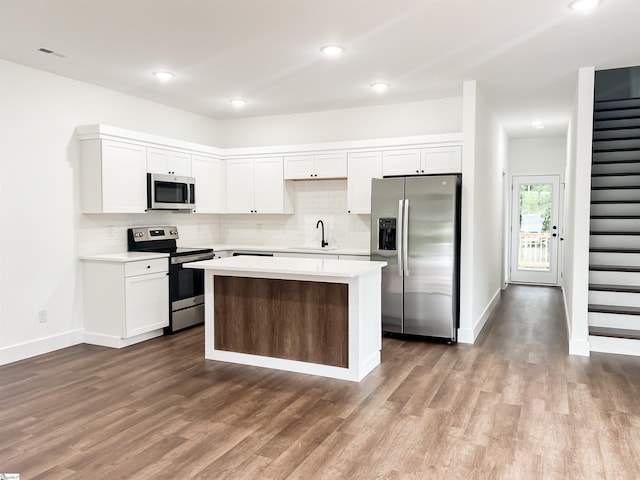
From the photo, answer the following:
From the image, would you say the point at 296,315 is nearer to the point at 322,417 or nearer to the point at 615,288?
the point at 322,417

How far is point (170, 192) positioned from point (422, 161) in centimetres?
290

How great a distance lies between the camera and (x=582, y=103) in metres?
4.68

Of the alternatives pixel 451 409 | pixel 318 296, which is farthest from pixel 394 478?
pixel 318 296

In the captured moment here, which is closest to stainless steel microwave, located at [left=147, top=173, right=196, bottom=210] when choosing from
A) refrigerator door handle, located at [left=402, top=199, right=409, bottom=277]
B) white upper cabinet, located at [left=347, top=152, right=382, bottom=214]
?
white upper cabinet, located at [left=347, top=152, right=382, bottom=214]

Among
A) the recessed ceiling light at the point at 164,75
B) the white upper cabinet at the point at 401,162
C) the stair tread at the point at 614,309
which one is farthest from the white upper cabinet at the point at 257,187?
the stair tread at the point at 614,309

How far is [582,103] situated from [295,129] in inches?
136

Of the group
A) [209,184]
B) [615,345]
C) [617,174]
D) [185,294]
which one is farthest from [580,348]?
[209,184]

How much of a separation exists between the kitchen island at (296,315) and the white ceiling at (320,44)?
70.2 inches

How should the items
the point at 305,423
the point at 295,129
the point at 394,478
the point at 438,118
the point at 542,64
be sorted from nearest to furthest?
the point at 394,478 → the point at 305,423 → the point at 542,64 → the point at 438,118 → the point at 295,129

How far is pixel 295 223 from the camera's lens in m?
6.74

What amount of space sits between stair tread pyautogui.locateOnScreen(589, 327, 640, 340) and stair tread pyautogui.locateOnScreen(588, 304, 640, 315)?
174mm

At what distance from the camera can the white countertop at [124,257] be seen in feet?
16.0

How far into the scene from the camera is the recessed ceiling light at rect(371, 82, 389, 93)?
5.10m

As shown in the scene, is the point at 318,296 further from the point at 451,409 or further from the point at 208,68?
the point at 208,68
